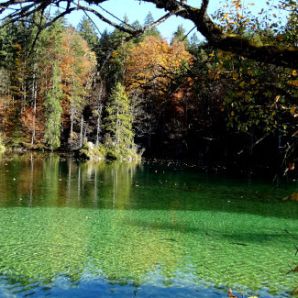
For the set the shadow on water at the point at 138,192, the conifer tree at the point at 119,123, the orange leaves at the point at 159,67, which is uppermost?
the conifer tree at the point at 119,123

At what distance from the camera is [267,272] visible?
878 cm

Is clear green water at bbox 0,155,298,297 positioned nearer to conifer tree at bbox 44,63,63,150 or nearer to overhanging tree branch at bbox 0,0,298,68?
overhanging tree branch at bbox 0,0,298,68

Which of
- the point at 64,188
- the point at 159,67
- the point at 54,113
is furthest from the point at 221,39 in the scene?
the point at 54,113

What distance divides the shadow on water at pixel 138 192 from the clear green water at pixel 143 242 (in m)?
0.07

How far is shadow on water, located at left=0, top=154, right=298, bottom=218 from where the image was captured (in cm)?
1617

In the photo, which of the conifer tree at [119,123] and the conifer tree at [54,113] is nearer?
the conifer tree at [119,123]

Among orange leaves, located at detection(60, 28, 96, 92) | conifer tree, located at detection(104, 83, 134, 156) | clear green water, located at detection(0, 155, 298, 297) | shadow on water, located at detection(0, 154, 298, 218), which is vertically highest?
orange leaves, located at detection(60, 28, 96, 92)

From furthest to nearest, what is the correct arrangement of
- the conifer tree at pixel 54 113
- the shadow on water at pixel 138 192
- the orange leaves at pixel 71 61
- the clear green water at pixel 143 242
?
the conifer tree at pixel 54 113 < the orange leaves at pixel 71 61 < the shadow on water at pixel 138 192 < the clear green water at pixel 143 242

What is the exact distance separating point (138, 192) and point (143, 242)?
9215 millimetres

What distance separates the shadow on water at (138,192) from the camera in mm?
16172

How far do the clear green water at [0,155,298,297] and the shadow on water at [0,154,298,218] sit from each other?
0.07 m

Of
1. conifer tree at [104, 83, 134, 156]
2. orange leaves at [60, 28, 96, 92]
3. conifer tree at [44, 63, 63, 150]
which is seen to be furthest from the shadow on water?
orange leaves at [60, 28, 96, 92]

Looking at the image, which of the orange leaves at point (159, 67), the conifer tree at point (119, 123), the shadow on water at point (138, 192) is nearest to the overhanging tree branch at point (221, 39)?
the orange leaves at point (159, 67)

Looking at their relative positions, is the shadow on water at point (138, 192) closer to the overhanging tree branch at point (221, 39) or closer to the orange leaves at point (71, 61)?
the overhanging tree branch at point (221, 39)
